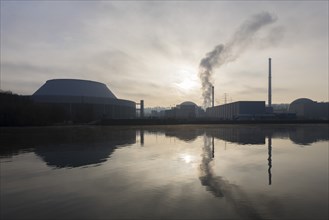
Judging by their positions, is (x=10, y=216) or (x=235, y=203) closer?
(x=10, y=216)

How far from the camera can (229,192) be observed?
1216 centimetres

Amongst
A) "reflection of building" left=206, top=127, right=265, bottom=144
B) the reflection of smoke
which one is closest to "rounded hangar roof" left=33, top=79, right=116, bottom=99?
"reflection of building" left=206, top=127, right=265, bottom=144

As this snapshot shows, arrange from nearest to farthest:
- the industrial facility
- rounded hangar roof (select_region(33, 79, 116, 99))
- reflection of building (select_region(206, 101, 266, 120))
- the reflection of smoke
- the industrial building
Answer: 1. the reflection of smoke
2. the industrial building
3. the industrial facility
4. reflection of building (select_region(206, 101, 266, 120))
5. rounded hangar roof (select_region(33, 79, 116, 99))

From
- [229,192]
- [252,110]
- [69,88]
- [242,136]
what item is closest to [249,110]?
[252,110]

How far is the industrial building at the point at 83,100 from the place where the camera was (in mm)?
107312

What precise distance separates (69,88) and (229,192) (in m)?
131

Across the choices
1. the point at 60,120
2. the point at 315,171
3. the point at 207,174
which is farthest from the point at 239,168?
the point at 60,120

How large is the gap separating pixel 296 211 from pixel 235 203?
6.48ft

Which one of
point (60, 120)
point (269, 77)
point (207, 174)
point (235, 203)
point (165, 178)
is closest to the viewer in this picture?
point (235, 203)

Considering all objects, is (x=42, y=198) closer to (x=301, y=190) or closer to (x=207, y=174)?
(x=207, y=174)

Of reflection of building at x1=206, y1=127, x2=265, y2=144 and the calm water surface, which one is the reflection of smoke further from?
reflection of building at x1=206, y1=127, x2=265, y2=144

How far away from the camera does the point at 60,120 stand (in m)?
81.1

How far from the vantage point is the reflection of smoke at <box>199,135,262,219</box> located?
9753mm

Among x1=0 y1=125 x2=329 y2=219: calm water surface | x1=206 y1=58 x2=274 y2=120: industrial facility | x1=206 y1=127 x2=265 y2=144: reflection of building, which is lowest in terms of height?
x1=0 y1=125 x2=329 y2=219: calm water surface
